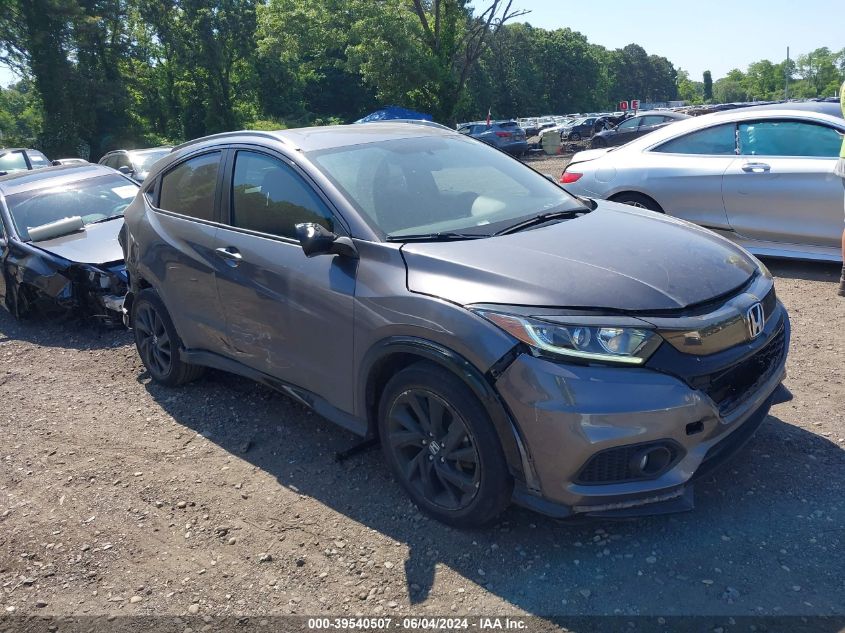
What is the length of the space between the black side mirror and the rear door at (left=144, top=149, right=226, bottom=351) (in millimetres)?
1061

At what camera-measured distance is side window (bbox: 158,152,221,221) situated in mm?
4609

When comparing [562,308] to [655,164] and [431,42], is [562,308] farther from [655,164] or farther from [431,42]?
[431,42]

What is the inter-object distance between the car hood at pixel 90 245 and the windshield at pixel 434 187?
3.82 m

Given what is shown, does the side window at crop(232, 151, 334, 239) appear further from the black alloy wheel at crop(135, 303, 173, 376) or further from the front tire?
the black alloy wheel at crop(135, 303, 173, 376)

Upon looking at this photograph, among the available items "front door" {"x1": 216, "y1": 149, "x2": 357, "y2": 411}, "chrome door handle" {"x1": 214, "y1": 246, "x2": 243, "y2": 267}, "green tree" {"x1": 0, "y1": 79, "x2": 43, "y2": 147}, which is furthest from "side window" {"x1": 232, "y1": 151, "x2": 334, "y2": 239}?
"green tree" {"x1": 0, "y1": 79, "x2": 43, "y2": 147}

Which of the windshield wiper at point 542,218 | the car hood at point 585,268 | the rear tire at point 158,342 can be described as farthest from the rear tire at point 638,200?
the rear tire at point 158,342

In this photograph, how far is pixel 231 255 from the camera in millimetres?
4219

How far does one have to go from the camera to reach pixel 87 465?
441 centimetres

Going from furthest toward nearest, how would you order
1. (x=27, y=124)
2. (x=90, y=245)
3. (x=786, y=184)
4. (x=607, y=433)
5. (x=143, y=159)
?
(x=27, y=124) → (x=143, y=159) → (x=90, y=245) → (x=786, y=184) → (x=607, y=433)

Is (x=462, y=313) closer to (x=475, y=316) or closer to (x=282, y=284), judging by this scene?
(x=475, y=316)

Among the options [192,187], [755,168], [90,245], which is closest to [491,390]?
[192,187]

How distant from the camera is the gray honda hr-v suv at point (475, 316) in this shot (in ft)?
9.45

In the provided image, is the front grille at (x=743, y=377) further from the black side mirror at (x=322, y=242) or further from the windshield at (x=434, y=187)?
the black side mirror at (x=322, y=242)

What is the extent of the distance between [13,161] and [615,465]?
19490mm
